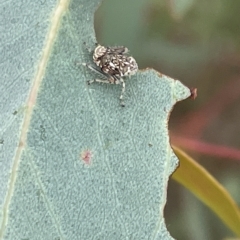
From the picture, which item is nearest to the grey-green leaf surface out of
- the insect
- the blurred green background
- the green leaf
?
the insect

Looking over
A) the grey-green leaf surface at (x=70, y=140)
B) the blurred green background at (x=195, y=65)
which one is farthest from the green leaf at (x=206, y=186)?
the blurred green background at (x=195, y=65)

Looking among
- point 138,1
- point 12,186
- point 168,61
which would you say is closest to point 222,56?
point 168,61

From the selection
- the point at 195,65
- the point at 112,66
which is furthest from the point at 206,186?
the point at 195,65

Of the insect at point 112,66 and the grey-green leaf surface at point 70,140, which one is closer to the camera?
the grey-green leaf surface at point 70,140

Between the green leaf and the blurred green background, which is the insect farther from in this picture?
the blurred green background

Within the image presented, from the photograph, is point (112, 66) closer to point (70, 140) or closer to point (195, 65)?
point (70, 140)

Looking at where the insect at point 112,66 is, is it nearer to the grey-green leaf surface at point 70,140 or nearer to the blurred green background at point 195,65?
the grey-green leaf surface at point 70,140
